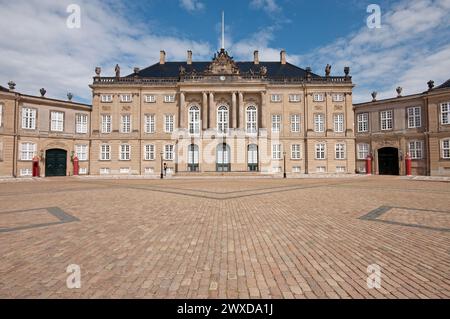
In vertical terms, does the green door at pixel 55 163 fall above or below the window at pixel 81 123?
below

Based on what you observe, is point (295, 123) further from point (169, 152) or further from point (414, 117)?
point (169, 152)

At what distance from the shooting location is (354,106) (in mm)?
36312

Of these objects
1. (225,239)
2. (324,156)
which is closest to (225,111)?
(324,156)

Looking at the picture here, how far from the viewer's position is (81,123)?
112ft

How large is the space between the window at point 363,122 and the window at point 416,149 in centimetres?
595

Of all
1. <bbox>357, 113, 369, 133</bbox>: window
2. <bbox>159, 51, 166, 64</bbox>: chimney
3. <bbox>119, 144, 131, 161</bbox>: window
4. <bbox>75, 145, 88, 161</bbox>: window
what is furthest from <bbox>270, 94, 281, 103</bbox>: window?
<bbox>75, 145, 88, 161</bbox>: window

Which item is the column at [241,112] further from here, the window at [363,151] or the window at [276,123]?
the window at [363,151]

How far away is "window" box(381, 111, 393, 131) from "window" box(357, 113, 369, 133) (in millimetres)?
1931

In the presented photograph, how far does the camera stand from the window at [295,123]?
3553 cm

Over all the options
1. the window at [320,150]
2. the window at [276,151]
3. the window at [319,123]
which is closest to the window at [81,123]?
the window at [276,151]

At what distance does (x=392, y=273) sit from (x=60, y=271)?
4.93m

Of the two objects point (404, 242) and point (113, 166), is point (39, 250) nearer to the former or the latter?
point (404, 242)

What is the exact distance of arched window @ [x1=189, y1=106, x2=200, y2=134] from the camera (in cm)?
3528

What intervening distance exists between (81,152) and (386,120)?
147ft
